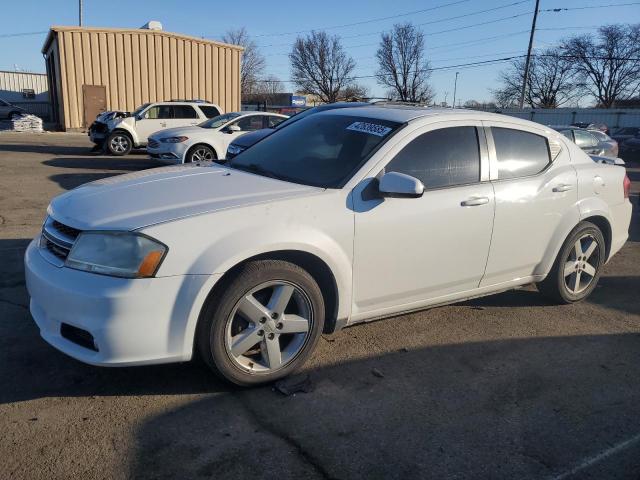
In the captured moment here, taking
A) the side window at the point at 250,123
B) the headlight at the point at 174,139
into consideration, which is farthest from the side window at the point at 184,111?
the headlight at the point at 174,139

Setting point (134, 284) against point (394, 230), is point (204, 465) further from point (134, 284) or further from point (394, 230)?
point (394, 230)

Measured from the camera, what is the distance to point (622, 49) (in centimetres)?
6178

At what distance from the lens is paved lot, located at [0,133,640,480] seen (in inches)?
103

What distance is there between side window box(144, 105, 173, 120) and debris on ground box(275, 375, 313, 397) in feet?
47.8

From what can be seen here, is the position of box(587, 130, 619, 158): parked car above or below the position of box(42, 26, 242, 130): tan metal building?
below

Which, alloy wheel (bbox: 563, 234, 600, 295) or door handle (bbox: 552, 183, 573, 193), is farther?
alloy wheel (bbox: 563, 234, 600, 295)

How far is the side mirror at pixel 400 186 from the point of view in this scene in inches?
133

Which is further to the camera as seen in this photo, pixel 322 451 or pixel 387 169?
pixel 387 169

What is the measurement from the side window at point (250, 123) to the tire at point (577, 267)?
9.47 meters

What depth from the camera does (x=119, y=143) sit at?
16.3m

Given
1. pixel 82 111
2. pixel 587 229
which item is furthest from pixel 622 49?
pixel 587 229

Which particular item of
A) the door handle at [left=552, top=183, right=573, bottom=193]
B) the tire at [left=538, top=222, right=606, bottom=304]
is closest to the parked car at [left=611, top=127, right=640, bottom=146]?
the tire at [left=538, top=222, right=606, bottom=304]

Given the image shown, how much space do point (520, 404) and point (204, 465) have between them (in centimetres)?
182

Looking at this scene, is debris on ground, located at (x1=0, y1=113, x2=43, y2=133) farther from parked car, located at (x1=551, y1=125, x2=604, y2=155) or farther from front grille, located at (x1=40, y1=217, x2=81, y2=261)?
front grille, located at (x1=40, y1=217, x2=81, y2=261)
